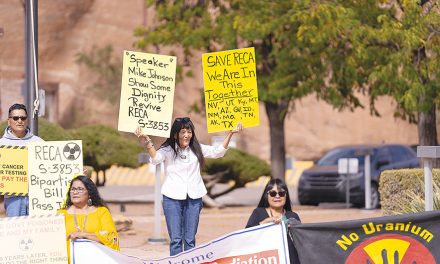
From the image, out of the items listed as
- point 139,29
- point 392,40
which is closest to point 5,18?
point 139,29

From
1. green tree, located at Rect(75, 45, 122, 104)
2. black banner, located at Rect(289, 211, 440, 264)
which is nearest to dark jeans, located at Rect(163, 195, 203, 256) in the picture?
black banner, located at Rect(289, 211, 440, 264)

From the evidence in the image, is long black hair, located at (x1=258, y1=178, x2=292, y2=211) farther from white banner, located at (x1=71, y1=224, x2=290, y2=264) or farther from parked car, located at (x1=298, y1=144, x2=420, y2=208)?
parked car, located at (x1=298, y1=144, x2=420, y2=208)

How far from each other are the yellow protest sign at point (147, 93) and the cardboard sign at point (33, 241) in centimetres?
208

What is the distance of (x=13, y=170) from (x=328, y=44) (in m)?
11.8

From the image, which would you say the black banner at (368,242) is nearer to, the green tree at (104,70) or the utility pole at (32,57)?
the utility pole at (32,57)

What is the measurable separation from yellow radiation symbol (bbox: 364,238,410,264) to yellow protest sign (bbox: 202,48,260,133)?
2.63 meters

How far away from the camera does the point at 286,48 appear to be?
73.0ft

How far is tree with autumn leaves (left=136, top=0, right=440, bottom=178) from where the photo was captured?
1681cm

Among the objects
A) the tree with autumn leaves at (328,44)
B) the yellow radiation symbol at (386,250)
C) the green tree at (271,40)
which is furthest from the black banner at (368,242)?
the green tree at (271,40)

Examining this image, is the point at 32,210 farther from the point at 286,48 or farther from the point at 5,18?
the point at 5,18

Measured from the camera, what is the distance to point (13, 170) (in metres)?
10.0

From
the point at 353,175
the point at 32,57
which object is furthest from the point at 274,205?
the point at 353,175

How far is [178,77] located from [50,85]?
1488 centimetres

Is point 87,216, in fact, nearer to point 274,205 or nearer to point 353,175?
point 274,205
